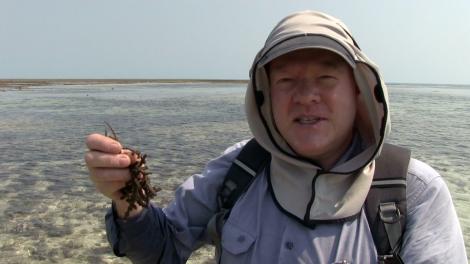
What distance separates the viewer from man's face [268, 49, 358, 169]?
263cm

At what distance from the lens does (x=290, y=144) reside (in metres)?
2.80

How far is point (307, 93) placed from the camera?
8.53ft

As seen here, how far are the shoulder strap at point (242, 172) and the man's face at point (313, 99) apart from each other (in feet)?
1.05

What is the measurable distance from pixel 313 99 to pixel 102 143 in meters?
1.21

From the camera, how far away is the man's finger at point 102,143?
2381mm

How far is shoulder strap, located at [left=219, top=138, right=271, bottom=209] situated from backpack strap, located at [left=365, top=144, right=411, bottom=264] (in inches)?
29.3

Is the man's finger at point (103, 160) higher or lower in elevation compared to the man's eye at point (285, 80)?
lower

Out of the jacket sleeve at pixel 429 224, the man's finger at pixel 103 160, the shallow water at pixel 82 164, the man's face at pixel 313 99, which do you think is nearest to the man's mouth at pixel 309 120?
the man's face at pixel 313 99

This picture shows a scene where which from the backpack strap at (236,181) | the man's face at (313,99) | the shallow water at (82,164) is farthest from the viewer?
the shallow water at (82,164)

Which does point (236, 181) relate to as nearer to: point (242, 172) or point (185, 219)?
point (242, 172)

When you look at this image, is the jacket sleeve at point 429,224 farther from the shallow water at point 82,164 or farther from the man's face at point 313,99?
the shallow water at point 82,164

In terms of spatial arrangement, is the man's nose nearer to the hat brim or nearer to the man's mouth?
the man's mouth

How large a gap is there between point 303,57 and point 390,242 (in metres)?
1.17

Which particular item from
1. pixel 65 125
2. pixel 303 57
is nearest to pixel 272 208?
pixel 303 57
